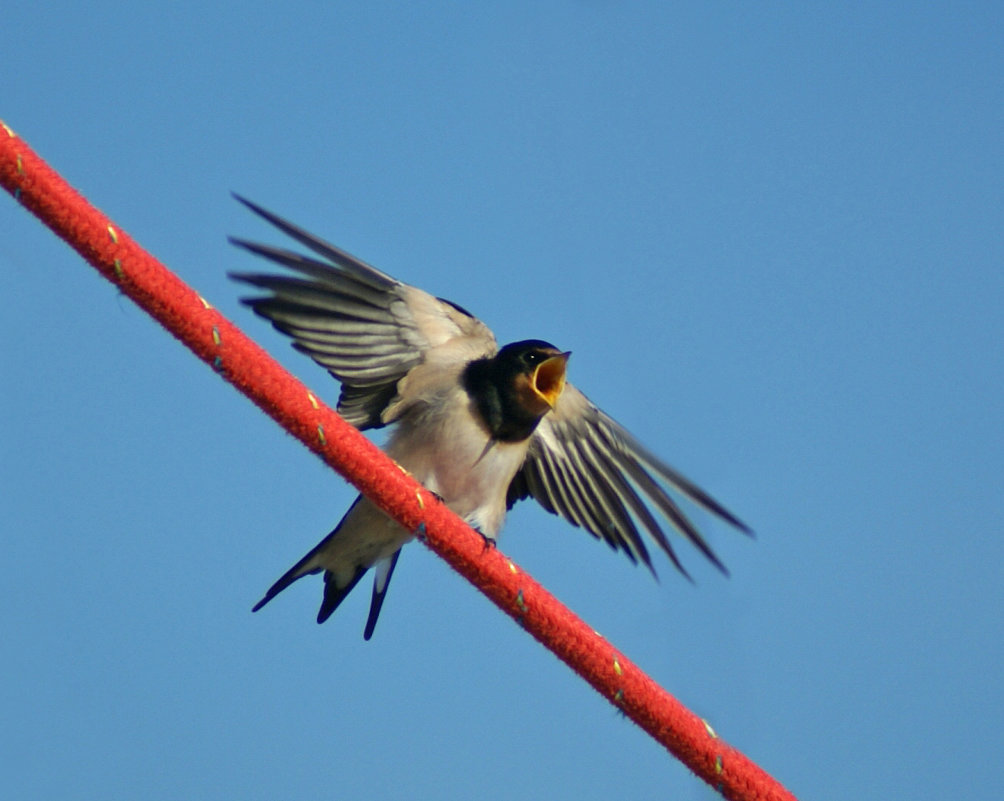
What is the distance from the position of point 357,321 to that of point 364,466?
167 cm

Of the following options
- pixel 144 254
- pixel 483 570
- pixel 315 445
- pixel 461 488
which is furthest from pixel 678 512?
pixel 144 254

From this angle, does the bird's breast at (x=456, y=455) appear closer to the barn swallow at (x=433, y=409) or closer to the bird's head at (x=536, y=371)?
the barn swallow at (x=433, y=409)

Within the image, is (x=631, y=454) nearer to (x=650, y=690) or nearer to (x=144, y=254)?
(x=650, y=690)

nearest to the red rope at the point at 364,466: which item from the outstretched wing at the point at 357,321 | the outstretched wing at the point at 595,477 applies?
the outstretched wing at the point at 357,321

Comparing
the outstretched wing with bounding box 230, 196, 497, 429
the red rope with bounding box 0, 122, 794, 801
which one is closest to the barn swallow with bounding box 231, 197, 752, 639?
the outstretched wing with bounding box 230, 196, 497, 429

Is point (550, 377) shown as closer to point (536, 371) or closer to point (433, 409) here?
point (536, 371)

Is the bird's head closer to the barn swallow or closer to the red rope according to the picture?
the barn swallow

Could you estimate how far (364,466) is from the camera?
2053 millimetres

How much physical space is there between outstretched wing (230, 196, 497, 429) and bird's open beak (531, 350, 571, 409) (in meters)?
0.28

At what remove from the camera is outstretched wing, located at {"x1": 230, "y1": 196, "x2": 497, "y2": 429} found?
134 inches

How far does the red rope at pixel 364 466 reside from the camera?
1.76m

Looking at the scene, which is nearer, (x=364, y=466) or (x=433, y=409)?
(x=364, y=466)

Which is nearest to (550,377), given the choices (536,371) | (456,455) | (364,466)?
(536,371)

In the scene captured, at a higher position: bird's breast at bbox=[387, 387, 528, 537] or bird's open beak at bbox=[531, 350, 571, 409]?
bird's open beak at bbox=[531, 350, 571, 409]
